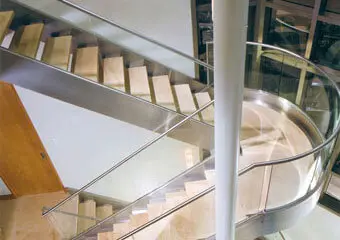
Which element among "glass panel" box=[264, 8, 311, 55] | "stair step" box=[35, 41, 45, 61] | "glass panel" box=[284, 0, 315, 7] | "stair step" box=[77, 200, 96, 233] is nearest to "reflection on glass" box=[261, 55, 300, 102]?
"glass panel" box=[264, 8, 311, 55]

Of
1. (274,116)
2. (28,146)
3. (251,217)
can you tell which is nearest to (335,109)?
(274,116)

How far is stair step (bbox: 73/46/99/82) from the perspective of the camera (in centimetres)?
318

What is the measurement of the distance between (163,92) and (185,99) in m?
0.28

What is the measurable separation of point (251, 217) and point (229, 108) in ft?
5.79

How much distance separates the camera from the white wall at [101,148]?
410 centimetres

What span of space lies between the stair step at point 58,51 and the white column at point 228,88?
1.96m

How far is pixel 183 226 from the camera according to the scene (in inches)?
123

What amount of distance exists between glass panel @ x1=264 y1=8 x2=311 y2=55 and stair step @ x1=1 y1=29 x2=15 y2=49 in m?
2.60

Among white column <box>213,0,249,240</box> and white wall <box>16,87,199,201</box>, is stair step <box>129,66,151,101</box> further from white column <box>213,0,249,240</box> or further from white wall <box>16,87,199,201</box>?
white column <box>213,0,249,240</box>

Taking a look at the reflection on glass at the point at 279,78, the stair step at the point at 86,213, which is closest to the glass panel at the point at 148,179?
the stair step at the point at 86,213

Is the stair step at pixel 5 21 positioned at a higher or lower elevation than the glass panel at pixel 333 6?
higher

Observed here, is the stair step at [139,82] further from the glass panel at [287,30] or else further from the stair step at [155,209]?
the glass panel at [287,30]

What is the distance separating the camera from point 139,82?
11.8 ft

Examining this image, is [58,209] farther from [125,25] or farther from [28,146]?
[125,25]
